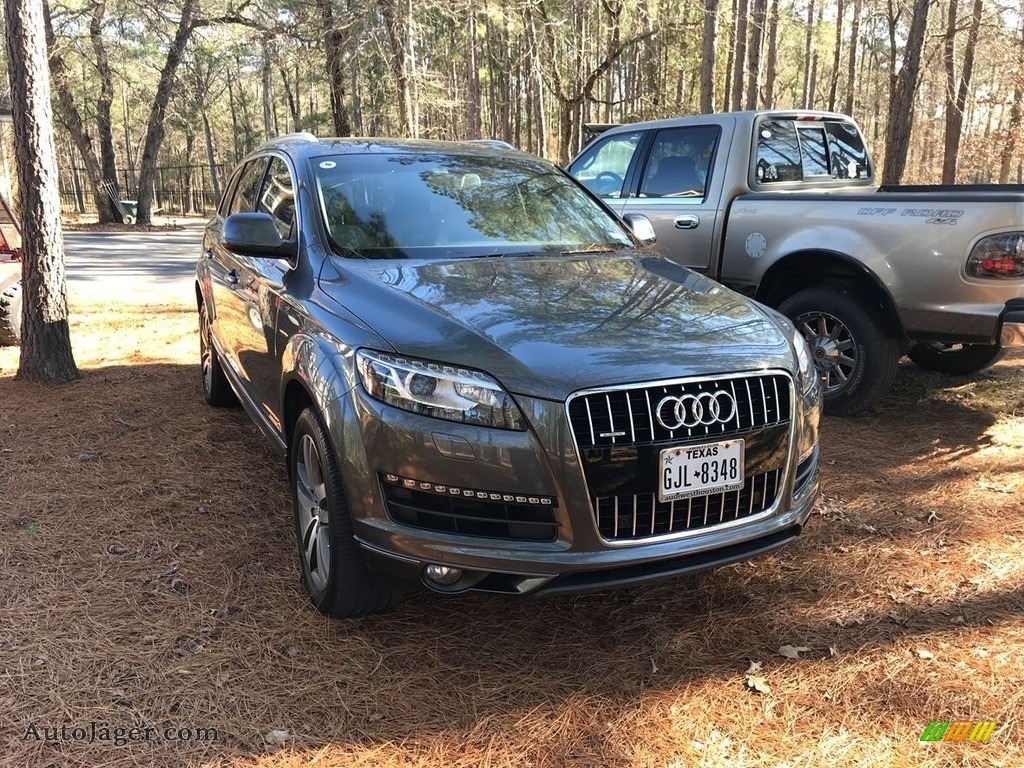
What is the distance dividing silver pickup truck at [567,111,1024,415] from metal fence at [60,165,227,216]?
35.8 meters

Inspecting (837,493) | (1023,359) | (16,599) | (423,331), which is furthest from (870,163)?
(16,599)

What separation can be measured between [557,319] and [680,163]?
407 cm

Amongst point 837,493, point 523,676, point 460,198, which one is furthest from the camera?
point 837,493

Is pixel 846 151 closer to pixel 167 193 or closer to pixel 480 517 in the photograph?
pixel 480 517

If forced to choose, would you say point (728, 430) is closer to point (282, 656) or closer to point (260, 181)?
point (282, 656)

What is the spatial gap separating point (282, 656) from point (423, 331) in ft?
4.28

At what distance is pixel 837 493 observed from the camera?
14.2 ft

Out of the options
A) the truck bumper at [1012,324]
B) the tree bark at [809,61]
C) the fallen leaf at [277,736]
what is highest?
the tree bark at [809,61]

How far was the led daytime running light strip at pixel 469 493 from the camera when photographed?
96.3 inches

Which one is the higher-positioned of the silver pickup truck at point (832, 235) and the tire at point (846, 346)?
the silver pickup truck at point (832, 235)

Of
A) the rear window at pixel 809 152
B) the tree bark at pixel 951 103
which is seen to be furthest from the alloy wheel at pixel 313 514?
the tree bark at pixel 951 103

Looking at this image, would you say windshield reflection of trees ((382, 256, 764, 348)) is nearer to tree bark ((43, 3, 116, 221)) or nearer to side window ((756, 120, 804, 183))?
side window ((756, 120, 804, 183))

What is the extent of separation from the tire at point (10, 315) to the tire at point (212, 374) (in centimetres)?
239

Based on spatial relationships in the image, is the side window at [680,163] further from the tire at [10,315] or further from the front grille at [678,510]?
the tire at [10,315]
